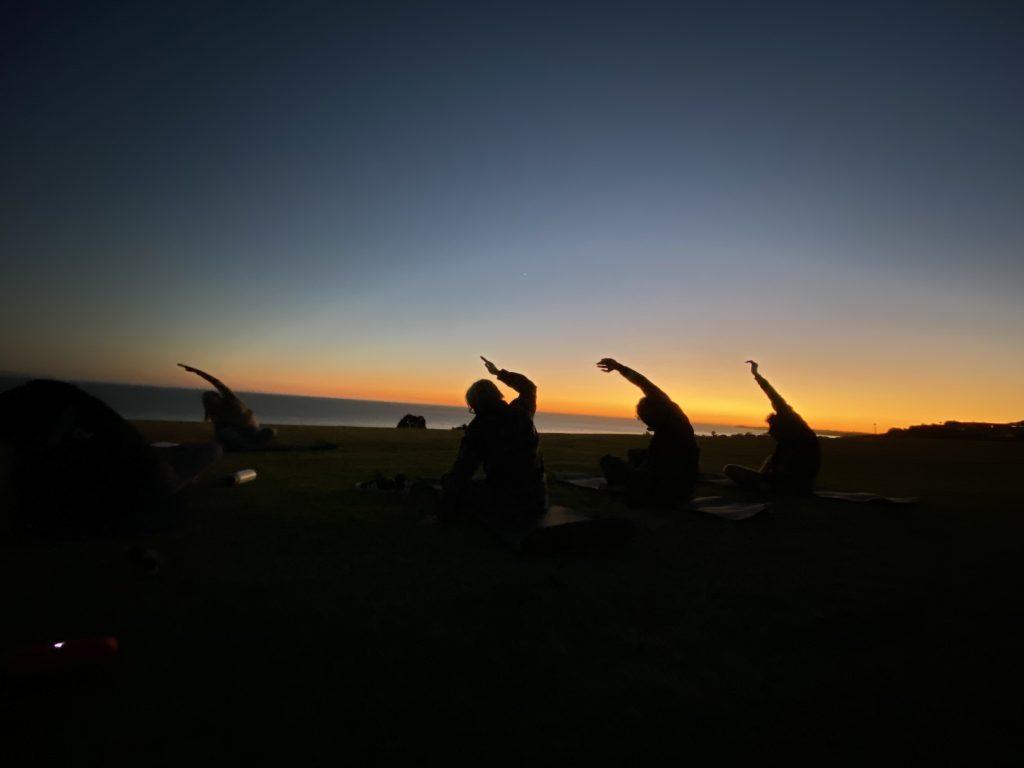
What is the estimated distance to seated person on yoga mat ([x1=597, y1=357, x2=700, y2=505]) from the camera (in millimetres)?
6773

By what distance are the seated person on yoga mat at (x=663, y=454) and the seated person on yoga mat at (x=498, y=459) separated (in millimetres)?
2154

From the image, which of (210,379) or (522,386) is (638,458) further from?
(210,379)

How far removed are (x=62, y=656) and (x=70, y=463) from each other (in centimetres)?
281

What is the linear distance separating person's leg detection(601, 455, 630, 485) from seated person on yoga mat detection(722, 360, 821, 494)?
8.19 ft

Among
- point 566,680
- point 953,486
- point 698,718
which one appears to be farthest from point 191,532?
point 953,486

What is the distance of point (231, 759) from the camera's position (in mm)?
1843

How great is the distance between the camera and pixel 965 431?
75.5 ft

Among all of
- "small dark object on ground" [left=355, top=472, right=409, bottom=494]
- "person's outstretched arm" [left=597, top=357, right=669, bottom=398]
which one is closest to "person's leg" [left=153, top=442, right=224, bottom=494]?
"small dark object on ground" [left=355, top=472, right=409, bottom=494]

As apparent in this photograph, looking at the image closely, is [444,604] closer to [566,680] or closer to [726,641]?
[566,680]

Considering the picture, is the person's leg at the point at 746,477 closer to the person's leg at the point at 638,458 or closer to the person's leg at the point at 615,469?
the person's leg at the point at 638,458

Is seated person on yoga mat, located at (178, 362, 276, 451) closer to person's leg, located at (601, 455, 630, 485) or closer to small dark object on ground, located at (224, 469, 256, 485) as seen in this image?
small dark object on ground, located at (224, 469, 256, 485)

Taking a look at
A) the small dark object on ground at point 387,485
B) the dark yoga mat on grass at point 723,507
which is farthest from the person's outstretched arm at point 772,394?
the small dark object on ground at point 387,485

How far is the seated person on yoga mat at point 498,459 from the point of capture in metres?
5.23

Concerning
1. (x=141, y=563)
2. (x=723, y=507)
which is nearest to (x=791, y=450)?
(x=723, y=507)
